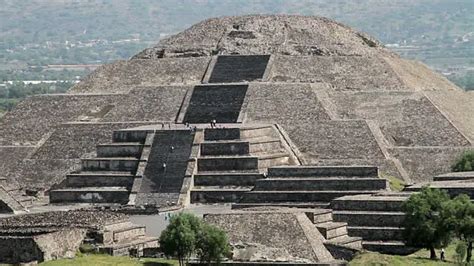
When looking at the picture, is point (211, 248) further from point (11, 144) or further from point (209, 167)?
point (11, 144)

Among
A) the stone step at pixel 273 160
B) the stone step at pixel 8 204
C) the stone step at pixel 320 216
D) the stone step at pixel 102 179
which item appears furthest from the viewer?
the stone step at pixel 102 179

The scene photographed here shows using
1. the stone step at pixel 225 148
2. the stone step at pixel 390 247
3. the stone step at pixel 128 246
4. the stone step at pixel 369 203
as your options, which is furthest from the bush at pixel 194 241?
the stone step at pixel 225 148

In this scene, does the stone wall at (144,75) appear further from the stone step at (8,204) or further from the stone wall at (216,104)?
the stone step at (8,204)

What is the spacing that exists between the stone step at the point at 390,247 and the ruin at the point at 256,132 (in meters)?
0.07

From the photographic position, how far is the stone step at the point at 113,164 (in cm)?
6384

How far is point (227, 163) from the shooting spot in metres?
62.3

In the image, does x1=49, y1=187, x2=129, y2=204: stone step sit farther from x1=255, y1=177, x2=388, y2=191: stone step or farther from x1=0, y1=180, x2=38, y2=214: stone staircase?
x1=255, y1=177, x2=388, y2=191: stone step

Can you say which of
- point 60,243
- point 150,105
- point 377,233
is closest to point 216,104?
point 150,105

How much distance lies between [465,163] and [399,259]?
13926 mm

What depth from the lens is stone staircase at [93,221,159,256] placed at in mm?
48062

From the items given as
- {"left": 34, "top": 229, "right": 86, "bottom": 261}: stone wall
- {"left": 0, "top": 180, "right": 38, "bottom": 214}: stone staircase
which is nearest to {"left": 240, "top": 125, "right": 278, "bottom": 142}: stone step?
{"left": 0, "top": 180, "right": 38, "bottom": 214}: stone staircase

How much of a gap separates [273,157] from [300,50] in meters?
15.4

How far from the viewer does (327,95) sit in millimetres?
72188

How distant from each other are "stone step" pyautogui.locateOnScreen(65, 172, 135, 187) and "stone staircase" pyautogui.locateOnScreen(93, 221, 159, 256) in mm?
12346
